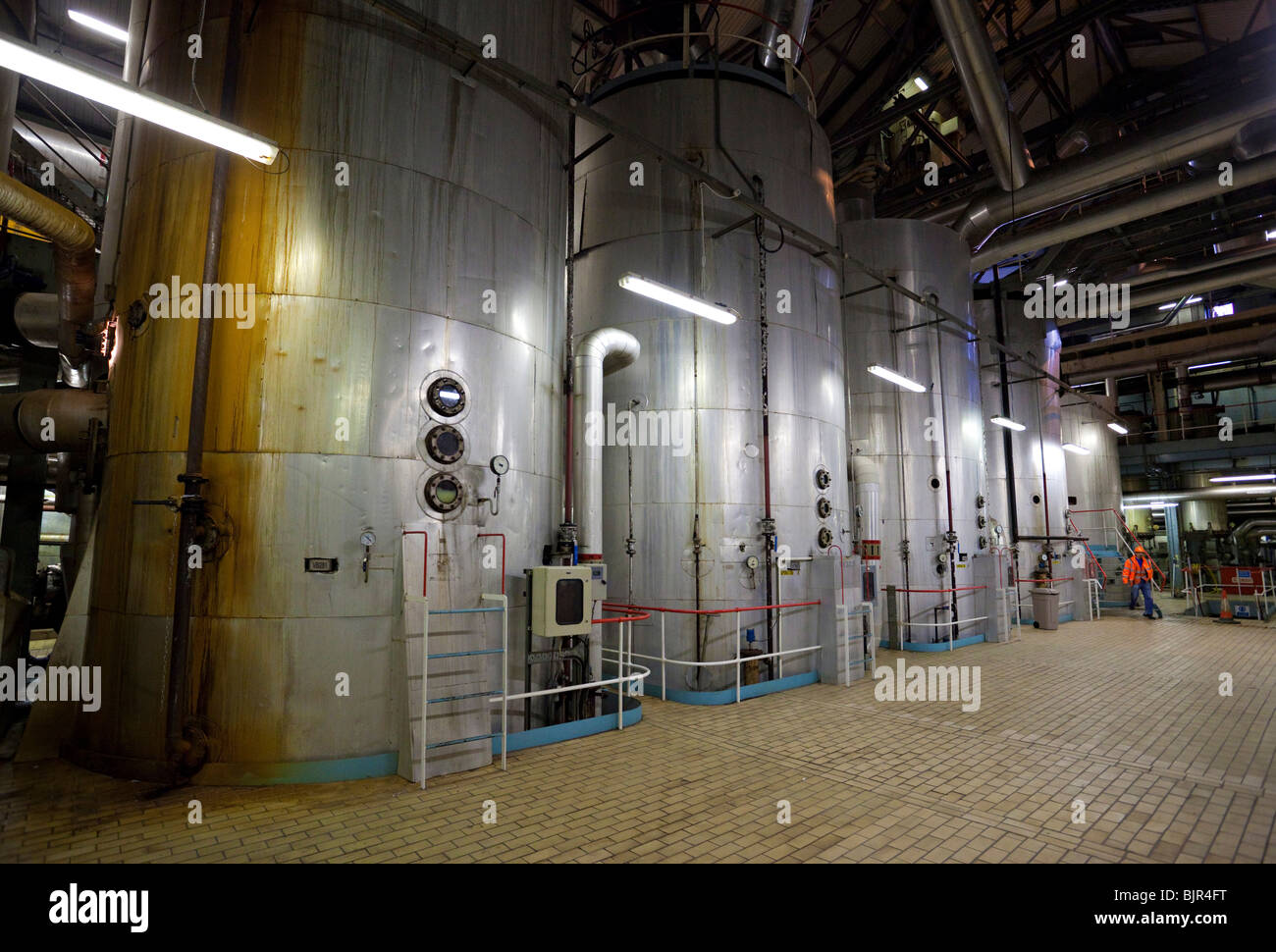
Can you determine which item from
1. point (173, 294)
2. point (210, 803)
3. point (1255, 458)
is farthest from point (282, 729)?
point (1255, 458)

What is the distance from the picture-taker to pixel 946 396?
14.8 meters

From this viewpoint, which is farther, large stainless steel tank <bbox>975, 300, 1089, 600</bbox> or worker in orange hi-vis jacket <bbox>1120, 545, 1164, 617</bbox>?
large stainless steel tank <bbox>975, 300, 1089, 600</bbox>

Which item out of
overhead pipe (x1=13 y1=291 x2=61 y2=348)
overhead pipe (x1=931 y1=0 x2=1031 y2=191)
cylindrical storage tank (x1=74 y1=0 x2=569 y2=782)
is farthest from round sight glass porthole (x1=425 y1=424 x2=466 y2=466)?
overhead pipe (x1=931 y1=0 x2=1031 y2=191)

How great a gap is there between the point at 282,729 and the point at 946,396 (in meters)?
14.3

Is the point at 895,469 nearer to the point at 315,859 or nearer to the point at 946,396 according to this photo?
the point at 946,396

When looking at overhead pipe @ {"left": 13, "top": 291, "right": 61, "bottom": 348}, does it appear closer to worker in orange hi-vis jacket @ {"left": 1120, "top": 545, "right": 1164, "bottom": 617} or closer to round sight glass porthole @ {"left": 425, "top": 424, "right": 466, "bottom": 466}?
round sight glass porthole @ {"left": 425, "top": 424, "right": 466, "bottom": 466}

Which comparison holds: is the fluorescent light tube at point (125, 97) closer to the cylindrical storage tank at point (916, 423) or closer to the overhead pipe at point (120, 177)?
the overhead pipe at point (120, 177)

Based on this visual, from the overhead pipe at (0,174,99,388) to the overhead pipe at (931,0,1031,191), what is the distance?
12.5 metres

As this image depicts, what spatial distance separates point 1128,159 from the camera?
1263 centimetres

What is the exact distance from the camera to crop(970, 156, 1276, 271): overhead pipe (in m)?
12.6

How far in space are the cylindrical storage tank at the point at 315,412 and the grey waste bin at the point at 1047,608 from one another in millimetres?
14538

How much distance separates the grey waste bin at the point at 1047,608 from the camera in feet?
51.5

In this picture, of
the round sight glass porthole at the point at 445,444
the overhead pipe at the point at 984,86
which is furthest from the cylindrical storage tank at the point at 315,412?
the overhead pipe at the point at 984,86

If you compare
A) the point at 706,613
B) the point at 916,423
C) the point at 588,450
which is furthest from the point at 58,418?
the point at 916,423
